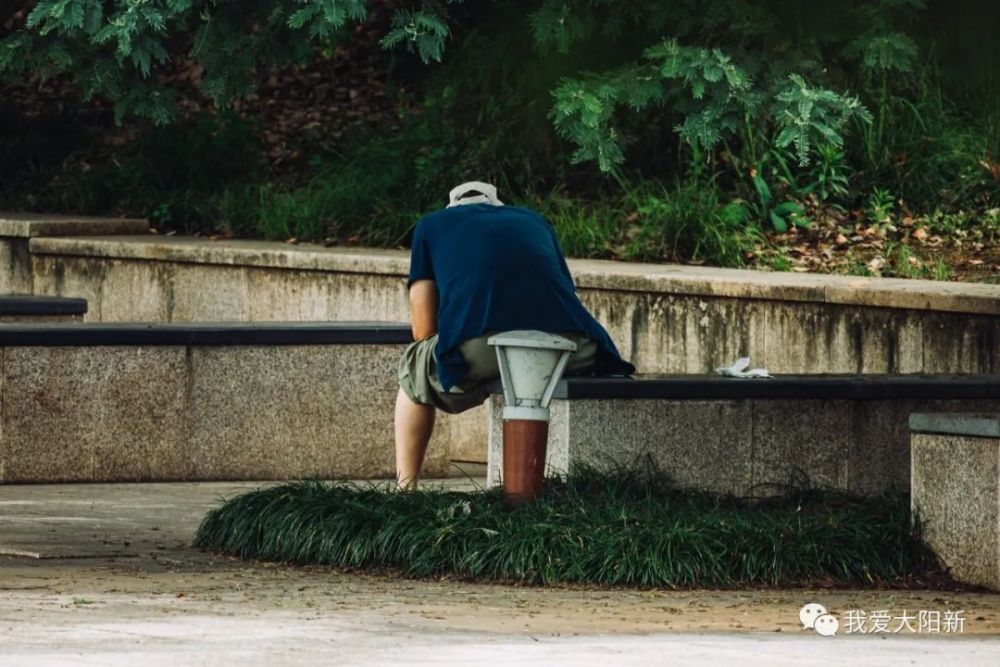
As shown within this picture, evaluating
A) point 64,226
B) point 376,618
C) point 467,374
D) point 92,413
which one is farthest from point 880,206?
point 376,618

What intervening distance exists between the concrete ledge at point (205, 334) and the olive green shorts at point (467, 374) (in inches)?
101

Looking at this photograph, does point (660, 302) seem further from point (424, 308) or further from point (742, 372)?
point (424, 308)

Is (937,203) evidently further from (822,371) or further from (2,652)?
(2,652)

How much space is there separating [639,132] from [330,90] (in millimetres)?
5190

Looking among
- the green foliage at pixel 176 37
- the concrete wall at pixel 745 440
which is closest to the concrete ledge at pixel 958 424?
the concrete wall at pixel 745 440

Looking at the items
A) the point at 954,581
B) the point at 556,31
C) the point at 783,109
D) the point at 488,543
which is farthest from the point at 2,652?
the point at 783,109

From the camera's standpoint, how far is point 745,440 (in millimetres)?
9609

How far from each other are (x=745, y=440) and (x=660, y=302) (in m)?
3.48

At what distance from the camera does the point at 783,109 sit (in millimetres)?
10656

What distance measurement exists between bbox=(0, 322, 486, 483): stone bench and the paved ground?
2298 mm

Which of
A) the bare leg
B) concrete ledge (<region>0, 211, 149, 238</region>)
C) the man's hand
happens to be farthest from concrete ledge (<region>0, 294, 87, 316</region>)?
the man's hand

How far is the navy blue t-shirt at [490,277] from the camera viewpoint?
909cm

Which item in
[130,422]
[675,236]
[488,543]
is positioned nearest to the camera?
[488,543]

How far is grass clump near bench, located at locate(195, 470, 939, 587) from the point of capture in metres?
8.18
